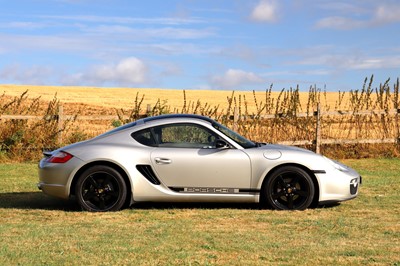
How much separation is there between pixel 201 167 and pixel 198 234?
191cm

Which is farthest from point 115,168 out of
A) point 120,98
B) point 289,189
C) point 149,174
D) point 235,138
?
point 120,98

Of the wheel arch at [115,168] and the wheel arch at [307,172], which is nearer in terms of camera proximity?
the wheel arch at [115,168]

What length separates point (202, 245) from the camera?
7.45 metres

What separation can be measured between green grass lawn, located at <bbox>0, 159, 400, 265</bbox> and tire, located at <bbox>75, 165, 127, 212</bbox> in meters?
0.22

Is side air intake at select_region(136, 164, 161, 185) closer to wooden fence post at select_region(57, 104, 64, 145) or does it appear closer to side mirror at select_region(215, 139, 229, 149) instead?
side mirror at select_region(215, 139, 229, 149)

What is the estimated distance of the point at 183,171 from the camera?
9945 millimetres

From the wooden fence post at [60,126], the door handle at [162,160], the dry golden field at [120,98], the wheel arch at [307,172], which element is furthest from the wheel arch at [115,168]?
the dry golden field at [120,98]

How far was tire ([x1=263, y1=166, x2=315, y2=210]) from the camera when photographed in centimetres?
1001

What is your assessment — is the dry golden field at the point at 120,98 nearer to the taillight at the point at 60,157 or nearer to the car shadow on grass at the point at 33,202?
the car shadow on grass at the point at 33,202

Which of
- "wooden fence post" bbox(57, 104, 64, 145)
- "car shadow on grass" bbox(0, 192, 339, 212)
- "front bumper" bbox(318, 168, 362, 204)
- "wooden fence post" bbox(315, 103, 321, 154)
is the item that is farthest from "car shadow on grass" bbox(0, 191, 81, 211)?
"wooden fence post" bbox(315, 103, 321, 154)

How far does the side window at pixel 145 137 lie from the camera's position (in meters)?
10.1

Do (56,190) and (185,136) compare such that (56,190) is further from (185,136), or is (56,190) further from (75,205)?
(185,136)

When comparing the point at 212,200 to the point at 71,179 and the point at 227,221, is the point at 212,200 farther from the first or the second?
the point at 71,179

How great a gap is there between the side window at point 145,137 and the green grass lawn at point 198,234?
98cm
